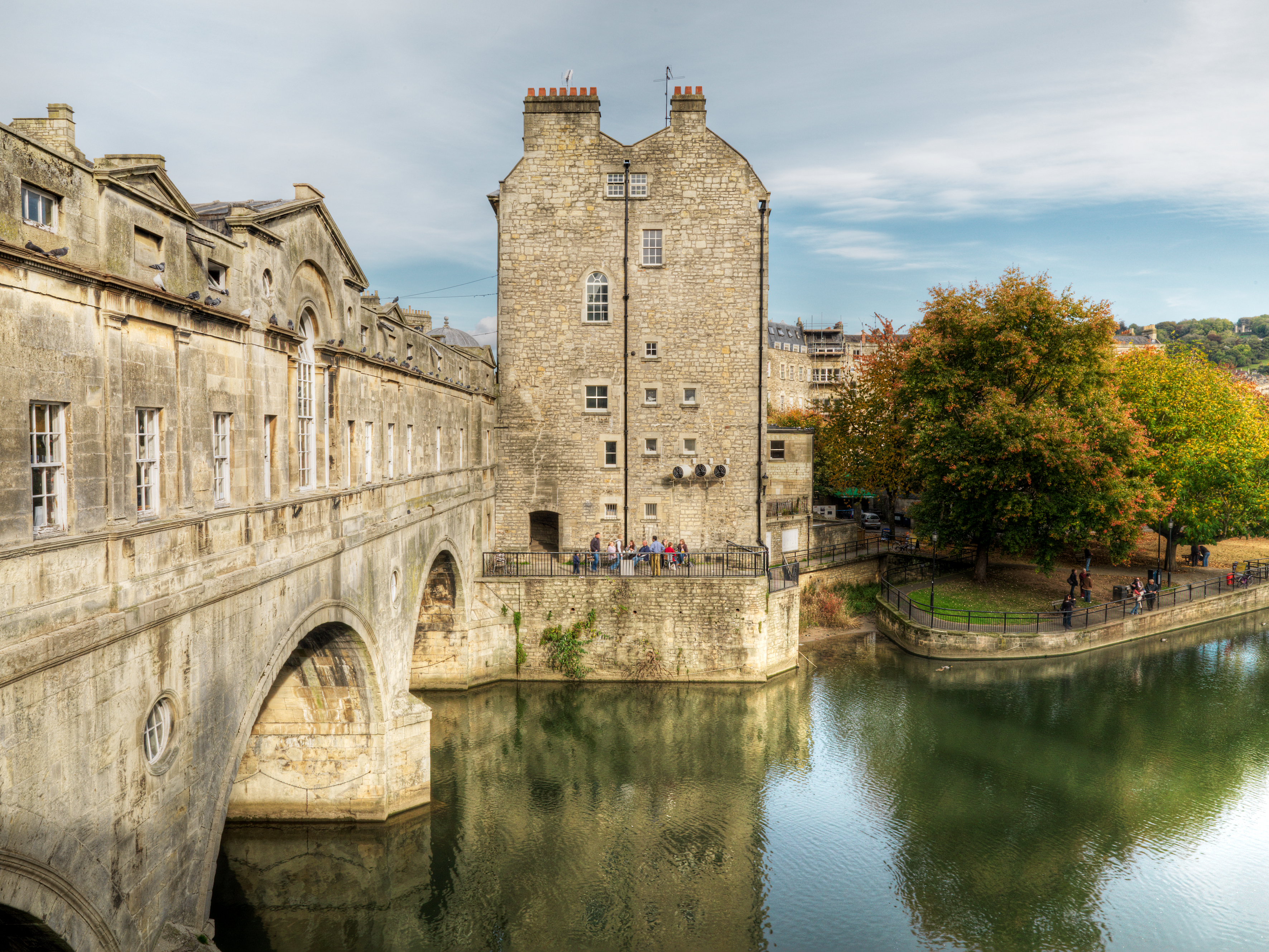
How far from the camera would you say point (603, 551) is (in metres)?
27.4

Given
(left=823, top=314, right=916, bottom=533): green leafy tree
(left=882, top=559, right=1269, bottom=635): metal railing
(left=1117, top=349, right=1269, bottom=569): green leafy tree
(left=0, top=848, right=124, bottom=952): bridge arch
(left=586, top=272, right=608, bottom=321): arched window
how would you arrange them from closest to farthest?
(left=0, top=848, right=124, bottom=952): bridge arch < (left=586, top=272, right=608, bottom=321): arched window < (left=882, top=559, right=1269, bottom=635): metal railing < (left=1117, top=349, right=1269, bottom=569): green leafy tree < (left=823, top=314, right=916, bottom=533): green leafy tree

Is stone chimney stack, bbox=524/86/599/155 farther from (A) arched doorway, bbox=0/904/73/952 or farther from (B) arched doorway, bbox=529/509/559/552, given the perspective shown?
(A) arched doorway, bbox=0/904/73/952

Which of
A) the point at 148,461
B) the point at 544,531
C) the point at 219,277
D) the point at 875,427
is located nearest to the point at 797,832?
the point at 148,461

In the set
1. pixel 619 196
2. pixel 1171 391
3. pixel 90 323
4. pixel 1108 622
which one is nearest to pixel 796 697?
pixel 1108 622

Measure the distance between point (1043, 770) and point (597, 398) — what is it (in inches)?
660

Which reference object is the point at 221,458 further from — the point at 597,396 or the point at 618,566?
the point at 597,396

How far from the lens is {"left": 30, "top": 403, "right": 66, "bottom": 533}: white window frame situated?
6.54 m

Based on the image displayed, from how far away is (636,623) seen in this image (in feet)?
81.0

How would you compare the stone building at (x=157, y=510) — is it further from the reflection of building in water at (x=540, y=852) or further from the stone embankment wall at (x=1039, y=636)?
the stone embankment wall at (x=1039, y=636)

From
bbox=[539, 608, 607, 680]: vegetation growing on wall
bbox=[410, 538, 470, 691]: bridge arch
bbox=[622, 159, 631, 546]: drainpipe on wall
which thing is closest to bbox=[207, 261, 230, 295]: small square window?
bbox=[410, 538, 470, 691]: bridge arch

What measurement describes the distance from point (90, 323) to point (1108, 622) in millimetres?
32266

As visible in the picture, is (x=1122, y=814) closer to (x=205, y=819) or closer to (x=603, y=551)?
(x=603, y=551)

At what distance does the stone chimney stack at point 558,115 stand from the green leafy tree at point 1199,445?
907 inches

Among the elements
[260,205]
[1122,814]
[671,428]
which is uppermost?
[260,205]
